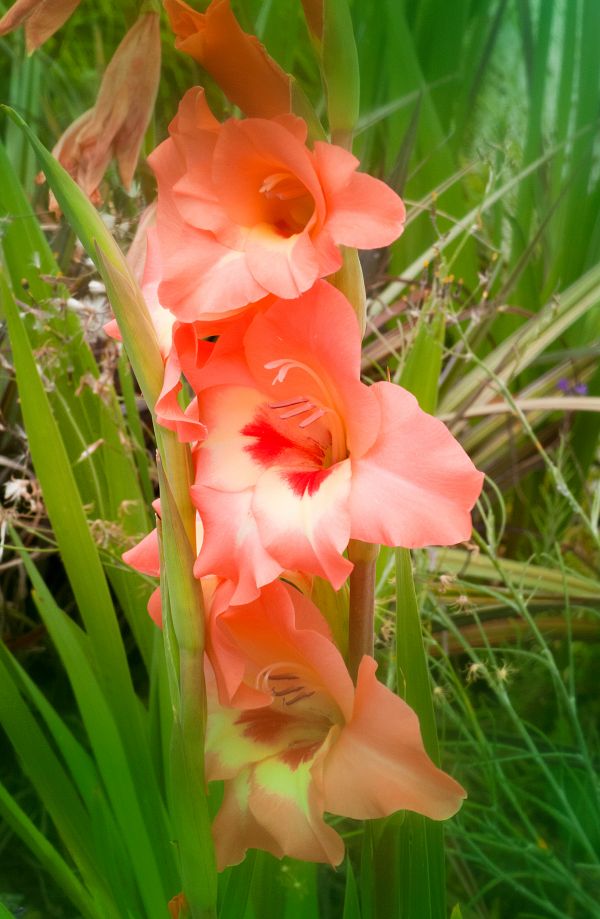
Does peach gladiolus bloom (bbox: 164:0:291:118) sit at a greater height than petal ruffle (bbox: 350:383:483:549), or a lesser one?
greater

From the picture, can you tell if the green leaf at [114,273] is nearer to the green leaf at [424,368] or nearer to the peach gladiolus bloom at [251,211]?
the peach gladiolus bloom at [251,211]

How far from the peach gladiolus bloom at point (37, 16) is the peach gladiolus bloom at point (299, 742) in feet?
0.74

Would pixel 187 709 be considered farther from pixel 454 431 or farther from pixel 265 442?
pixel 454 431

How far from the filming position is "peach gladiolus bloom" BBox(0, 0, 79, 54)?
35 centimetres

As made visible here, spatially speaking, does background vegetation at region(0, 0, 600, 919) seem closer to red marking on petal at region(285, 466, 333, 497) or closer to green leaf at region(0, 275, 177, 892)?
green leaf at region(0, 275, 177, 892)

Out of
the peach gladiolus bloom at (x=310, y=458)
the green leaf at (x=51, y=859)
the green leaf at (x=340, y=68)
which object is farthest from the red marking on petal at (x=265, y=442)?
the green leaf at (x=51, y=859)

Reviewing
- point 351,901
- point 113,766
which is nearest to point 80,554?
point 113,766

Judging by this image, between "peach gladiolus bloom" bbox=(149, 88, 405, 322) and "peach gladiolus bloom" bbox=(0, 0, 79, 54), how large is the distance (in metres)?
0.06

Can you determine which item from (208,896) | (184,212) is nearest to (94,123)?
(184,212)

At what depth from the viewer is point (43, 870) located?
53 centimetres

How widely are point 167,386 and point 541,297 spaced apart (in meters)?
0.39

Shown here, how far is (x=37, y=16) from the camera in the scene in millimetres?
361

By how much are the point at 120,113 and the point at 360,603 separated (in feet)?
0.72

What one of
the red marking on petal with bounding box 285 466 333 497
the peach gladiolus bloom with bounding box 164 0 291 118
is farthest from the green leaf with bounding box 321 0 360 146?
the red marking on petal with bounding box 285 466 333 497
